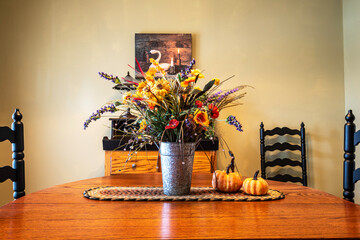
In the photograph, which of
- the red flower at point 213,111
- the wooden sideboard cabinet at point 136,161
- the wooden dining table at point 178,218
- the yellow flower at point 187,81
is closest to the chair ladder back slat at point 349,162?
the wooden dining table at point 178,218

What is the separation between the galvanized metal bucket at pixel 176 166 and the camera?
120cm

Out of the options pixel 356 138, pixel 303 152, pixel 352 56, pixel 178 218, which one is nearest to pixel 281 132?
pixel 303 152

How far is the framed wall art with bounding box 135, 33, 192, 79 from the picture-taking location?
3057 millimetres

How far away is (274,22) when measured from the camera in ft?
10.3

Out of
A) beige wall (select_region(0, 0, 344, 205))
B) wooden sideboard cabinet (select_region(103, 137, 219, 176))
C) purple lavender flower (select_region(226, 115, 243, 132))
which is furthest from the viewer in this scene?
beige wall (select_region(0, 0, 344, 205))

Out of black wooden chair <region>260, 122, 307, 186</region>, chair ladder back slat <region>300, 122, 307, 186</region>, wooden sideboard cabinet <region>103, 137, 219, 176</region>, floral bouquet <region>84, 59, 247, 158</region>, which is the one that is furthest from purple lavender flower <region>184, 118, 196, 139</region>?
chair ladder back slat <region>300, 122, 307, 186</region>

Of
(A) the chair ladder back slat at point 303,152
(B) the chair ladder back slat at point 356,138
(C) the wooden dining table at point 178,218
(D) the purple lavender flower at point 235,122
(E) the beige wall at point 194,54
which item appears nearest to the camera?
(C) the wooden dining table at point 178,218

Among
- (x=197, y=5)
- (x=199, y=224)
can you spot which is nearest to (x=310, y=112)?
(x=197, y=5)

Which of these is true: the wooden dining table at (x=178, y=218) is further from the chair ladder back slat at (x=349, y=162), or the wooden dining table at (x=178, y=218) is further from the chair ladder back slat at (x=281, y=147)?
the chair ladder back slat at (x=281, y=147)

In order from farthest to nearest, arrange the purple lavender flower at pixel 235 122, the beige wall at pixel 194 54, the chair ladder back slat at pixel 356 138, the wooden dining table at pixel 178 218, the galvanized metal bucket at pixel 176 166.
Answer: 1. the beige wall at pixel 194 54
2. the chair ladder back slat at pixel 356 138
3. the galvanized metal bucket at pixel 176 166
4. the purple lavender flower at pixel 235 122
5. the wooden dining table at pixel 178 218

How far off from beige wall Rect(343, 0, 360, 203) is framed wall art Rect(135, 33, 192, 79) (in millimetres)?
1654

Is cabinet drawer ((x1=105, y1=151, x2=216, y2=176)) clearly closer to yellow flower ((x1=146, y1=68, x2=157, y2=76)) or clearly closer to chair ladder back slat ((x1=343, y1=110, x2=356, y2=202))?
chair ladder back slat ((x1=343, y1=110, x2=356, y2=202))

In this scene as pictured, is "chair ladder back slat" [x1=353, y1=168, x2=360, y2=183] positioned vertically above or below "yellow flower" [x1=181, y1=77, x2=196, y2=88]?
below

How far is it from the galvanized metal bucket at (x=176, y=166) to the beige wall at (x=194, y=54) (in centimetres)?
192
